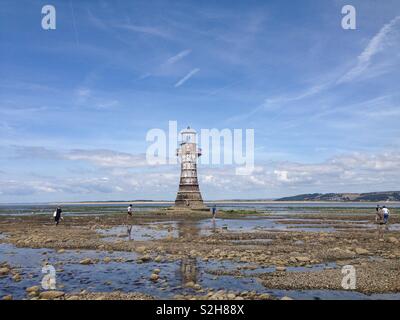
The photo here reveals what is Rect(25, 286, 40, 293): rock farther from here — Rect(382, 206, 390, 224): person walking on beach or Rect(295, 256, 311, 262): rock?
Rect(382, 206, 390, 224): person walking on beach

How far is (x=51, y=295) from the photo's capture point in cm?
1355

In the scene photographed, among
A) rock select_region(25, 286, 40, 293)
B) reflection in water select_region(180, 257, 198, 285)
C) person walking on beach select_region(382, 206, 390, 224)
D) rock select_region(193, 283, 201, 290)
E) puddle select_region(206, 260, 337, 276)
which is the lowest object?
puddle select_region(206, 260, 337, 276)

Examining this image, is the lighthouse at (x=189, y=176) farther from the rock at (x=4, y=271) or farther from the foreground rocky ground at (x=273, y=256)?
the rock at (x=4, y=271)

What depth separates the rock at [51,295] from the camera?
13430 mm

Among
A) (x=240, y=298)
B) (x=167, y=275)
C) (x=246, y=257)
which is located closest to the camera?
(x=240, y=298)

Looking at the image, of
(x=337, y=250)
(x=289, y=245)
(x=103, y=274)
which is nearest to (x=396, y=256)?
(x=337, y=250)

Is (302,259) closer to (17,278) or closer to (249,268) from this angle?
(249,268)

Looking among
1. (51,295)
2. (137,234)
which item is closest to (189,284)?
(51,295)

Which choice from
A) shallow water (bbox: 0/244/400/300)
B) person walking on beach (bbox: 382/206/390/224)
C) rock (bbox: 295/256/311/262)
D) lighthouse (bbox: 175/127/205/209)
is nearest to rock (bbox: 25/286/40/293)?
shallow water (bbox: 0/244/400/300)

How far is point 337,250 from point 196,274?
35.7 ft

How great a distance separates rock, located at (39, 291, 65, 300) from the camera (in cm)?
1343

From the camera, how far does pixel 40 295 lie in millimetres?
13594
